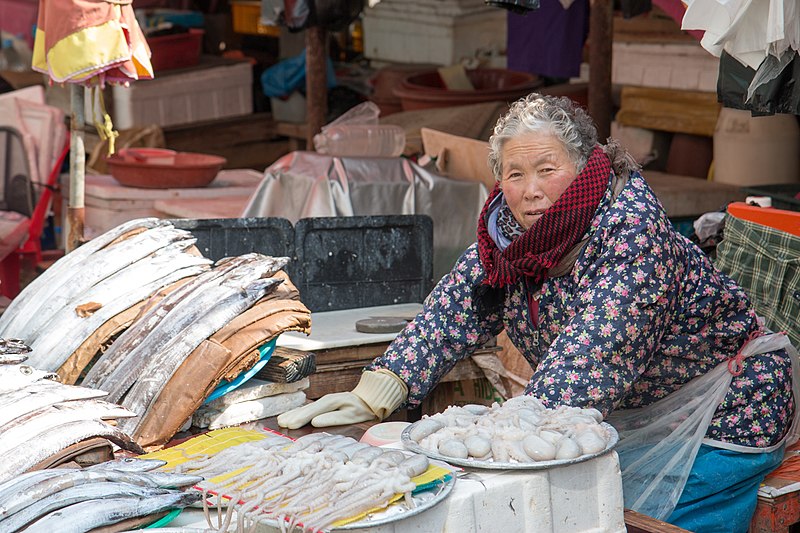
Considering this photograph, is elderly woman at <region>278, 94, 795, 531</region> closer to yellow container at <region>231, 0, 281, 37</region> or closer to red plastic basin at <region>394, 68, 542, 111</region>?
red plastic basin at <region>394, 68, 542, 111</region>

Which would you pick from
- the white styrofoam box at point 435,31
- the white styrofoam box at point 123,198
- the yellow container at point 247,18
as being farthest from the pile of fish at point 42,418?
the yellow container at point 247,18

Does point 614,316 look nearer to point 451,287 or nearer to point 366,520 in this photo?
point 451,287

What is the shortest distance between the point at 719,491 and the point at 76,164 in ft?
9.79

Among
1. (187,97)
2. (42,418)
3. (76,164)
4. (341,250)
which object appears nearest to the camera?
(42,418)

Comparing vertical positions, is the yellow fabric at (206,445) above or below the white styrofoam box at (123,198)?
above

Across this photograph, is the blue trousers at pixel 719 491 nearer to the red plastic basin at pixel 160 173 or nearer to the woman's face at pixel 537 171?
the woman's face at pixel 537 171

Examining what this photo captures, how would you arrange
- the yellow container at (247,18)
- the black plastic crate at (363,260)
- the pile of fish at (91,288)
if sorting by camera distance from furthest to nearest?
the yellow container at (247,18) → the black plastic crate at (363,260) → the pile of fish at (91,288)

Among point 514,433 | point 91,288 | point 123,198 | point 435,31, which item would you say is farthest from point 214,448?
point 435,31

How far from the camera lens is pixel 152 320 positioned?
319 centimetres

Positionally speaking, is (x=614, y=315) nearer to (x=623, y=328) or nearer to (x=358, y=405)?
(x=623, y=328)

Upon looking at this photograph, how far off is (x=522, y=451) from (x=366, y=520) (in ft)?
1.33

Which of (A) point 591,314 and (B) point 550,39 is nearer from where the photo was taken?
(A) point 591,314

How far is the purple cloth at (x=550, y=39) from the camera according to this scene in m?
8.02

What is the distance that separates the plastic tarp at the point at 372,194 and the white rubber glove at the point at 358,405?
2004mm
